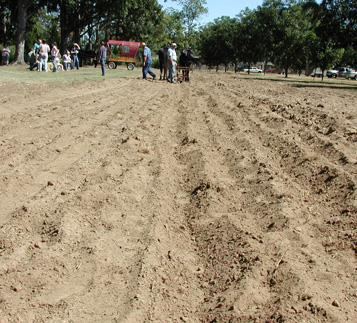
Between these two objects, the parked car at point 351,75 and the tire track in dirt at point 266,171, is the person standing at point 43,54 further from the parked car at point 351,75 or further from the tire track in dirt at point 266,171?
the parked car at point 351,75

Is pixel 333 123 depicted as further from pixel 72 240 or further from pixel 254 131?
pixel 72 240

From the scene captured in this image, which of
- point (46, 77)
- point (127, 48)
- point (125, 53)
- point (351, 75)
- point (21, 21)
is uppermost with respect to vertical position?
point (21, 21)

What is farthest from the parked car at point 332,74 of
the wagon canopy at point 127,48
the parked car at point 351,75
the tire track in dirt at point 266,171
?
the tire track in dirt at point 266,171

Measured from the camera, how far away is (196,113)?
8742 millimetres

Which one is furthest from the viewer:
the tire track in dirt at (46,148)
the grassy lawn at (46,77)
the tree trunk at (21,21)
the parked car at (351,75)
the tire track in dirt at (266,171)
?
the parked car at (351,75)

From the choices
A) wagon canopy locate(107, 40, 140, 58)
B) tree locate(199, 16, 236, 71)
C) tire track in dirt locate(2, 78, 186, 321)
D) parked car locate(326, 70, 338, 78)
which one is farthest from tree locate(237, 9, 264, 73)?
tire track in dirt locate(2, 78, 186, 321)

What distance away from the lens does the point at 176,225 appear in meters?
3.43

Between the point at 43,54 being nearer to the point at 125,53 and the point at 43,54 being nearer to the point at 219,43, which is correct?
the point at 125,53

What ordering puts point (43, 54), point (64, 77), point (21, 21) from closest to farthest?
1. point (64, 77)
2. point (43, 54)
3. point (21, 21)

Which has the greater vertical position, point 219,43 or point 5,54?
point 219,43

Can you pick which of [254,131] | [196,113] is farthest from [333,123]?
[196,113]

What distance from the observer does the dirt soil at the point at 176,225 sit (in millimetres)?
2391

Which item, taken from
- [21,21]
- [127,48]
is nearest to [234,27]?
[127,48]

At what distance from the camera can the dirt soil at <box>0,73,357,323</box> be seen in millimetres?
2391
